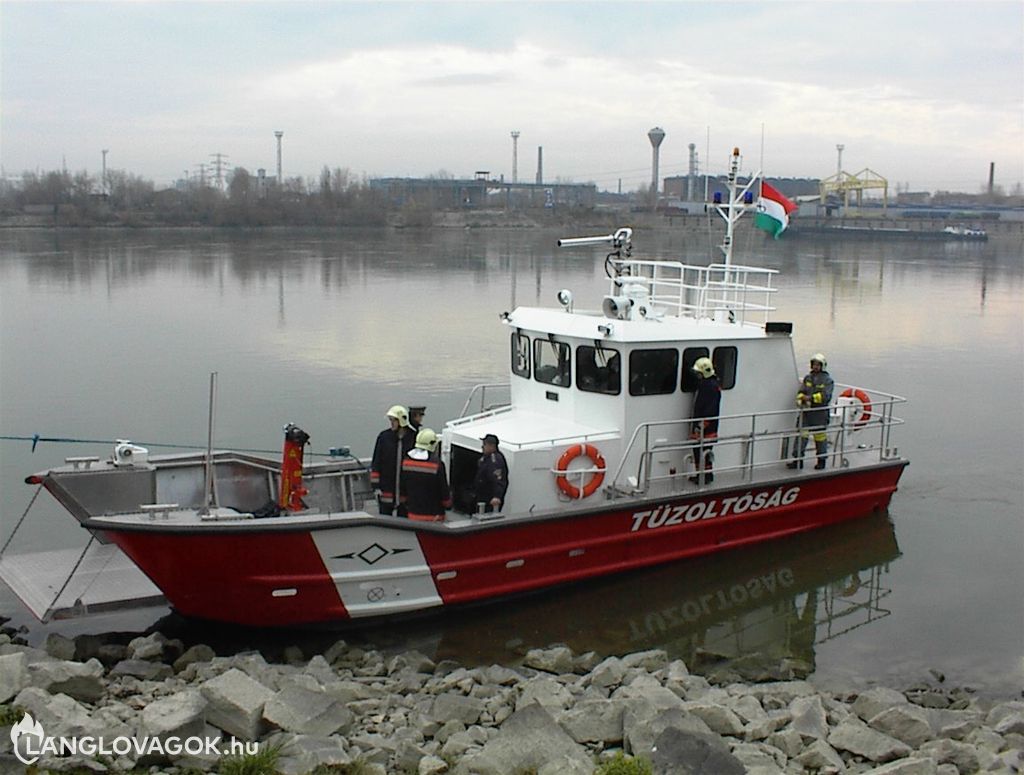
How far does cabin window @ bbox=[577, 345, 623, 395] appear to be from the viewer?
9.72 metres

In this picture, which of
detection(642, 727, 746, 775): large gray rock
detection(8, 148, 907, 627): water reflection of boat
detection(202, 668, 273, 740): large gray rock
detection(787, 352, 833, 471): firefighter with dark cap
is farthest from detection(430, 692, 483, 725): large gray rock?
detection(787, 352, 833, 471): firefighter with dark cap

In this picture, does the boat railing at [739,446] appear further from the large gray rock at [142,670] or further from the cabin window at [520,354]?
the large gray rock at [142,670]

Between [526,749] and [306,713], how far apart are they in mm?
1329

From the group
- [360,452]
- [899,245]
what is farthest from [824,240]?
[360,452]

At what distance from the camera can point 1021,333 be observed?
2925 cm

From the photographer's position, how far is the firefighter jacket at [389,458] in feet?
29.0

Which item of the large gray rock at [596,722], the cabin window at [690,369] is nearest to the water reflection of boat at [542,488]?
the cabin window at [690,369]

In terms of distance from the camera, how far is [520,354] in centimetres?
1052

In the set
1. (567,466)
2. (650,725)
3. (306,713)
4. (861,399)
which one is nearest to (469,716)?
(306,713)

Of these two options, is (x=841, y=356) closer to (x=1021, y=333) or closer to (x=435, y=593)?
(x=1021, y=333)

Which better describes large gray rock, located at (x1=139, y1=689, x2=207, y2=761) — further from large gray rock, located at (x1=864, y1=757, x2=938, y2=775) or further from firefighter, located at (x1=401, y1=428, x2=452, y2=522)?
large gray rock, located at (x1=864, y1=757, x2=938, y2=775)

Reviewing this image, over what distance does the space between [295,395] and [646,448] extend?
9794 mm

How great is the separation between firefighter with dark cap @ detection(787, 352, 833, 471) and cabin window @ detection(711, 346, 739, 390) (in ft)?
2.73

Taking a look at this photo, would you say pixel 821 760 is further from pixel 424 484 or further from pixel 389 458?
pixel 389 458
